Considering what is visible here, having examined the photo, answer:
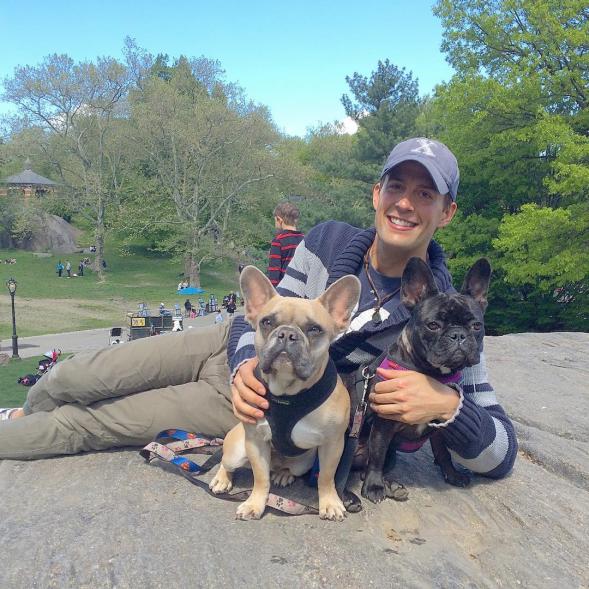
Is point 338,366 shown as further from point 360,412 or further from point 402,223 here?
point 402,223

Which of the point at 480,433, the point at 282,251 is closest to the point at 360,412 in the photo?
the point at 480,433

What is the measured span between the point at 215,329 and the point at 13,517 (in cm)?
164

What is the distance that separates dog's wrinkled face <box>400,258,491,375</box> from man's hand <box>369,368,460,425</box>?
4.0 inches

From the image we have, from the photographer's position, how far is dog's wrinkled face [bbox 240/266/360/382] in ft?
7.98

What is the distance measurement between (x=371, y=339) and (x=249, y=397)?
82cm

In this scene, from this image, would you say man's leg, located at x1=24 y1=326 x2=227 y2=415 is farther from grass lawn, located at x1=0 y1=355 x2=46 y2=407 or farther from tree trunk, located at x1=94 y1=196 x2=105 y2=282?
tree trunk, located at x1=94 y1=196 x2=105 y2=282

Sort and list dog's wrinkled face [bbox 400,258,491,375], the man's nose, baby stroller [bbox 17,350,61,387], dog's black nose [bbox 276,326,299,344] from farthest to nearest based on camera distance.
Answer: baby stroller [bbox 17,350,61,387], the man's nose, dog's wrinkled face [bbox 400,258,491,375], dog's black nose [bbox 276,326,299,344]

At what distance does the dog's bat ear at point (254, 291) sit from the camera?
2744 mm

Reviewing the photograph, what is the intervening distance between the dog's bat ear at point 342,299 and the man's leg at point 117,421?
1.19 m

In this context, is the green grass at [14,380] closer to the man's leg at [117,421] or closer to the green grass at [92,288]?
the green grass at [92,288]

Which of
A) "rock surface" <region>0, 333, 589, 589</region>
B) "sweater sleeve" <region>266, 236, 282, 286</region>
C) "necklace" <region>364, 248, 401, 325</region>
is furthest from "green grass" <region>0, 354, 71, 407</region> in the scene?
"necklace" <region>364, 248, 401, 325</region>

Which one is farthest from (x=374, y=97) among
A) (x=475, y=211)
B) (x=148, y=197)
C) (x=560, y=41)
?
(x=148, y=197)

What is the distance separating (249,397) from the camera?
2574 mm

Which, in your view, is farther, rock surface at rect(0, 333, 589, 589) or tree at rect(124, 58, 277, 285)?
tree at rect(124, 58, 277, 285)
